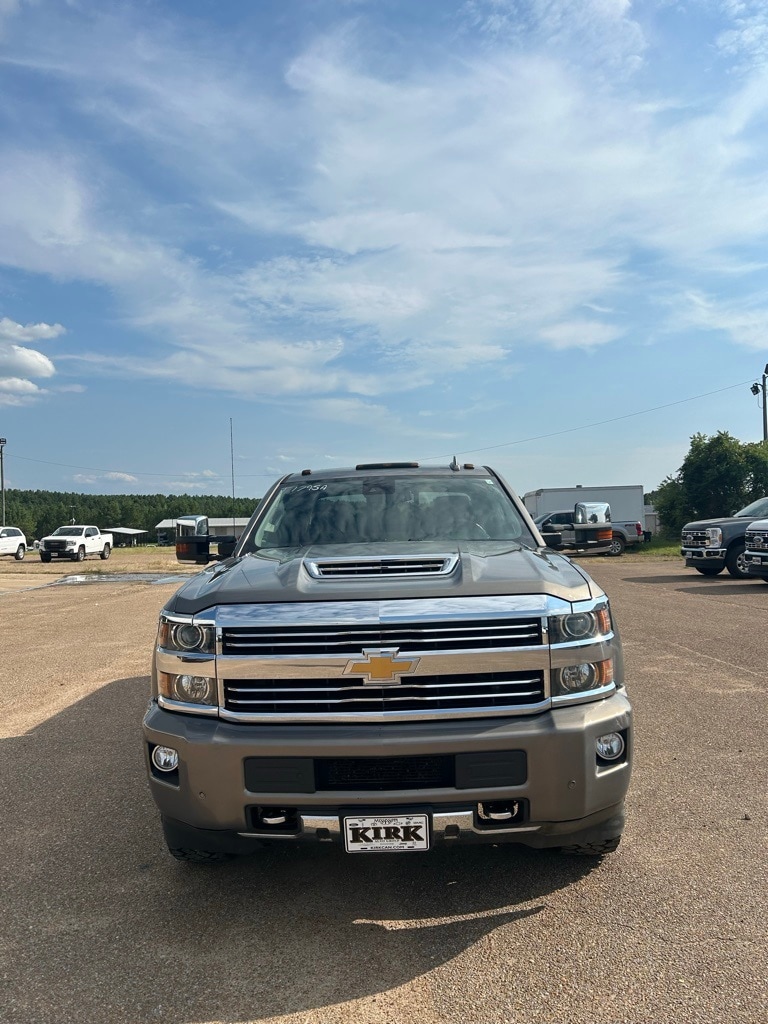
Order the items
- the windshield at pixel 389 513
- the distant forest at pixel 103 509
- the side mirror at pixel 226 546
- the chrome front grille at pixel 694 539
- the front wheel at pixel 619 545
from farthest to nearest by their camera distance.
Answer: the distant forest at pixel 103 509
the front wheel at pixel 619 545
the chrome front grille at pixel 694 539
the side mirror at pixel 226 546
the windshield at pixel 389 513

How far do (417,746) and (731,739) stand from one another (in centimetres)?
341

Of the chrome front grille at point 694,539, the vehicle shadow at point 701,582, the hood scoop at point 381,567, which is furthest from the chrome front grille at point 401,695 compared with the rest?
the chrome front grille at point 694,539

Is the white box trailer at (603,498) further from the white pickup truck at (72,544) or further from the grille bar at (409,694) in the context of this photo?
the grille bar at (409,694)

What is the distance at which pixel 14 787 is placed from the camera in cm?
468

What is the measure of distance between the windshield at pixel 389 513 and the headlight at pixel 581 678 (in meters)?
1.19

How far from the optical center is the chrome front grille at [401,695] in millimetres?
2891

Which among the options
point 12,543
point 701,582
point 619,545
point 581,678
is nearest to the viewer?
point 581,678

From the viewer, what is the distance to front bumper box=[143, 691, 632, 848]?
279 centimetres

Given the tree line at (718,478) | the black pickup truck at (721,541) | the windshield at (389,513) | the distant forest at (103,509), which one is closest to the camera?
the windshield at (389,513)

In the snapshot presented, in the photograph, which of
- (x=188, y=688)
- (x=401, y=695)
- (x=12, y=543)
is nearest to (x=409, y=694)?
(x=401, y=695)

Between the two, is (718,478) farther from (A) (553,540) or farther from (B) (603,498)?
(A) (553,540)

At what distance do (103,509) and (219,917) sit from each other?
15545cm

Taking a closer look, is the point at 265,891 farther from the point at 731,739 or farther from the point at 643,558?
the point at 643,558

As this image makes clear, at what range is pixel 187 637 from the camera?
10.1 feet
